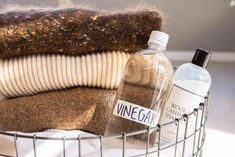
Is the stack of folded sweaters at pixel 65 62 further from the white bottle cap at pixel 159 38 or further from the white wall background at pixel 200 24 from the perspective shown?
the white wall background at pixel 200 24

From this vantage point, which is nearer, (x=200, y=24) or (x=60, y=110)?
(x=60, y=110)

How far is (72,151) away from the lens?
11.4 inches

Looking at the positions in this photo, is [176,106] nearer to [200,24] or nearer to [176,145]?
[176,145]

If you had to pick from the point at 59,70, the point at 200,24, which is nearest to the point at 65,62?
the point at 59,70

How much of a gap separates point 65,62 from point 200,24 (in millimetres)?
1052

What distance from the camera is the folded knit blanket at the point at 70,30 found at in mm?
354

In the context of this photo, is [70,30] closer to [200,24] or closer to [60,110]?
[60,110]

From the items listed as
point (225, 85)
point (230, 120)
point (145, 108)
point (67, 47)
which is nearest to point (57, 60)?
point (67, 47)

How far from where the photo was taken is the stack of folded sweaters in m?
0.36

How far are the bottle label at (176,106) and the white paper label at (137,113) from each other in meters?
0.02

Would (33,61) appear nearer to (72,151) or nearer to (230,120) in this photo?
(72,151)

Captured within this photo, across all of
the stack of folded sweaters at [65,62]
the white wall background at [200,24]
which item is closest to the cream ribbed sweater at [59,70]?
the stack of folded sweaters at [65,62]

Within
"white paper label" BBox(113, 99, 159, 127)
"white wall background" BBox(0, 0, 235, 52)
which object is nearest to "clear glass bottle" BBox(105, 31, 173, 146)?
"white paper label" BBox(113, 99, 159, 127)

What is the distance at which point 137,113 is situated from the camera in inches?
11.0
